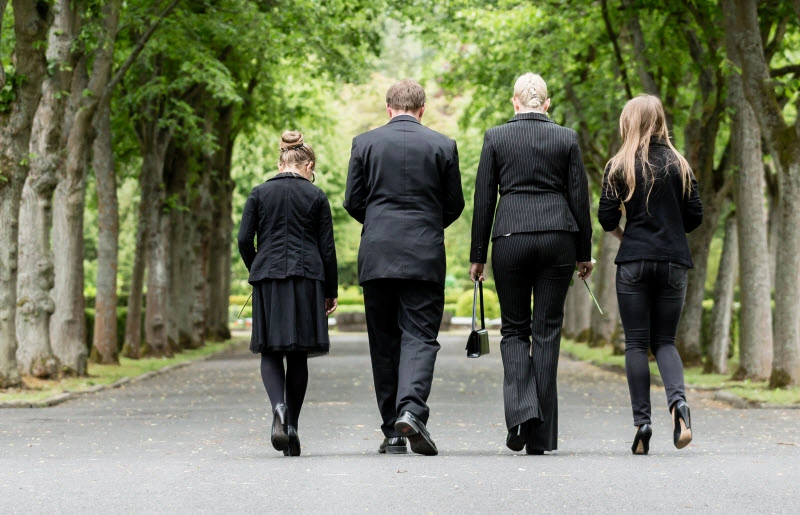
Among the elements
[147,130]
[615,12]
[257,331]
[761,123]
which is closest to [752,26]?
[761,123]

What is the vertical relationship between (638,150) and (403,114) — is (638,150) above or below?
below

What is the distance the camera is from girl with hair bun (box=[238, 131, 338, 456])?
28.1 feet

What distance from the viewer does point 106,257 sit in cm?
2389

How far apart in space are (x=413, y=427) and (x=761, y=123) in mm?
9853

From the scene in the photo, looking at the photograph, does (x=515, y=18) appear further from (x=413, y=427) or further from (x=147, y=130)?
(x=413, y=427)

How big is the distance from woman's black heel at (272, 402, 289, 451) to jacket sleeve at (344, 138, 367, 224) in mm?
1234

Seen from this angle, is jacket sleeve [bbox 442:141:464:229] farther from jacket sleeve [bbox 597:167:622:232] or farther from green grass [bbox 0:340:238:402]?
green grass [bbox 0:340:238:402]

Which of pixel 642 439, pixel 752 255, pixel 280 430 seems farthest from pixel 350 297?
pixel 642 439

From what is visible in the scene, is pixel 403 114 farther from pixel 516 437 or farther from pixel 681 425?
pixel 681 425

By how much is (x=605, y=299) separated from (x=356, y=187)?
24.3 meters

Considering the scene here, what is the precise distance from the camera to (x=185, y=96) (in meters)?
28.4

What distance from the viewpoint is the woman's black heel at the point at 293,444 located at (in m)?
8.41

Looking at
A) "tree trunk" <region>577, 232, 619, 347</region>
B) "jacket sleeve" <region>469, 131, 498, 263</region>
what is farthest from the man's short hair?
"tree trunk" <region>577, 232, 619, 347</region>

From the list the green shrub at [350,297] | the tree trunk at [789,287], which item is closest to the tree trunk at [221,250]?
the tree trunk at [789,287]
